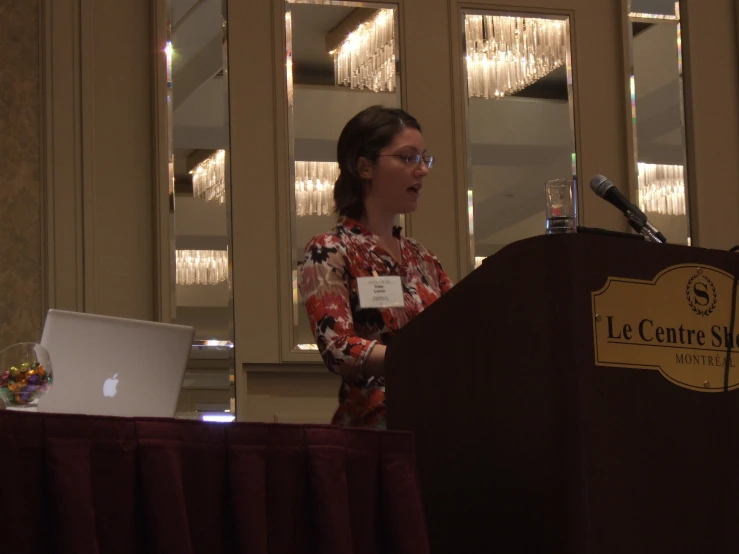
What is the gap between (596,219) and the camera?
4.23m

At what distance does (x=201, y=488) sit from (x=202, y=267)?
2.41 m

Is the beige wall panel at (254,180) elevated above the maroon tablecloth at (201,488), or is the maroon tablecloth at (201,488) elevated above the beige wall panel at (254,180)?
the beige wall panel at (254,180)

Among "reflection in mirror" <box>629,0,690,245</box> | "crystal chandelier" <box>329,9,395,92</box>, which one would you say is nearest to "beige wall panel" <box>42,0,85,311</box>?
"crystal chandelier" <box>329,9,395,92</box>

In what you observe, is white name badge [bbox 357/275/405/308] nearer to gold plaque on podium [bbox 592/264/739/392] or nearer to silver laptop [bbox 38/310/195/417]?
silver laptop [bbox 38/310/195/417]

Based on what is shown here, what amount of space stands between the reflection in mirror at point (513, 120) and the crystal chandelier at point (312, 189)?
0.55 meters

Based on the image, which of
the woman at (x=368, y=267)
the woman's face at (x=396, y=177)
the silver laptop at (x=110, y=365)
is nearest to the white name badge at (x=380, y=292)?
the woman at (x=368, y=267)

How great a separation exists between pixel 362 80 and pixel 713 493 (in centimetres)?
277

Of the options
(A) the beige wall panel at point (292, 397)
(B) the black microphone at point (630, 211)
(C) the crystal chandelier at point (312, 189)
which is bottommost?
(A) the beige wall panel at point (292, 397)

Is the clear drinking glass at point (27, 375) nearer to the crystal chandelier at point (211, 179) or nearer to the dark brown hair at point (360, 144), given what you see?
the dark brown hair at point (360, 144)

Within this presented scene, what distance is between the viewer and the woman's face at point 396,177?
2582mm

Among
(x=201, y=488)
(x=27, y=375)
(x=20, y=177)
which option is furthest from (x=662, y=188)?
(x=201, y=488)

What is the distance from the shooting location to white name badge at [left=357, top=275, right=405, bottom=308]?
2.37 m

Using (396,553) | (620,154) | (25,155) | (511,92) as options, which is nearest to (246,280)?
(25,155)

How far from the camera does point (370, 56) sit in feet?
13.6
